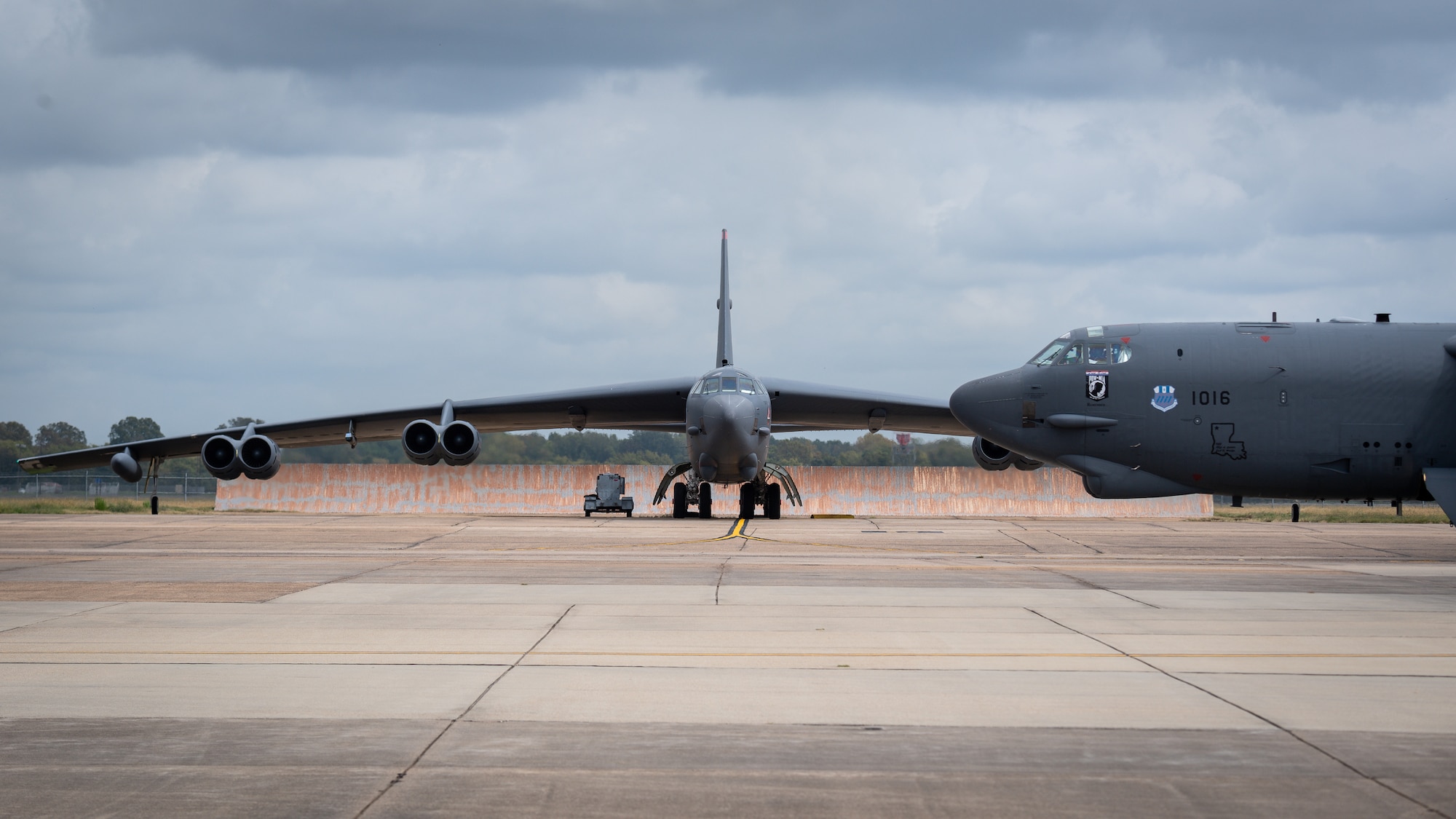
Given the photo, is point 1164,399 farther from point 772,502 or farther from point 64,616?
point 772,502

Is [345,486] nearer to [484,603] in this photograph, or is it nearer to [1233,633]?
[484,603]

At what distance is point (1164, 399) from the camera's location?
634 inches

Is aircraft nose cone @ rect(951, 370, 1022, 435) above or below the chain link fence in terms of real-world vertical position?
above

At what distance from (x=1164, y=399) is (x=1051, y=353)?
69.3 inches

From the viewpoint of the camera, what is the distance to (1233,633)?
30.3 ft

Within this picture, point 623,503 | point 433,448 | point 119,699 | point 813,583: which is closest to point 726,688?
point 119,699

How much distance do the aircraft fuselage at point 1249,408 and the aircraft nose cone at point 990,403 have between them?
0.14 metres

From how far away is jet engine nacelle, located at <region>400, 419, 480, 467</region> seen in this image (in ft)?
96.7

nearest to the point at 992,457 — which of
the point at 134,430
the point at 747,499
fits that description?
the point at 747,499

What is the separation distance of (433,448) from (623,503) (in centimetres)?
659

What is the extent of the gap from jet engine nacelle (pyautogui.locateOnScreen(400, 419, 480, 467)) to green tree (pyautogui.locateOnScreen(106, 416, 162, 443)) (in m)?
67.3

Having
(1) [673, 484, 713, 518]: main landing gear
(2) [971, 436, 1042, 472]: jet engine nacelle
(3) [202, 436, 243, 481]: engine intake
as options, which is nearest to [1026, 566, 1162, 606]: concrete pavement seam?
(2) [971, 436, 1042, 472]: jet engine nacelle

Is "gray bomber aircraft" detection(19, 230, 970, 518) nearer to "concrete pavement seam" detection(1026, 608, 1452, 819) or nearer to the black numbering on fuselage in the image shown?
the black numbering on fuselage

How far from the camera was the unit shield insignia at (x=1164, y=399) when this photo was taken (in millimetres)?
16062
